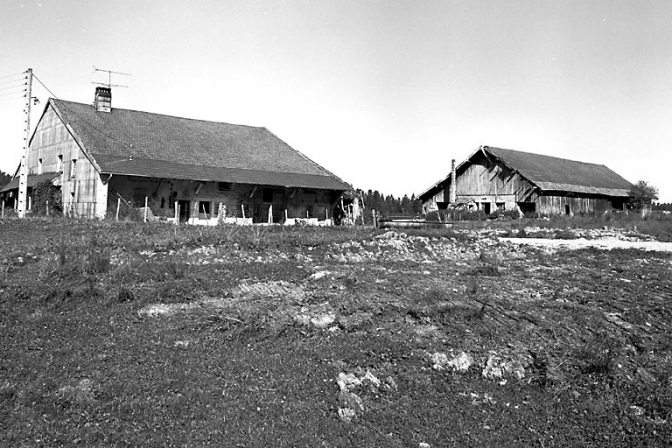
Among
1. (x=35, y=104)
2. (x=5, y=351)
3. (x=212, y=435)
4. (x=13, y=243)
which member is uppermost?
(x=35, y=104)

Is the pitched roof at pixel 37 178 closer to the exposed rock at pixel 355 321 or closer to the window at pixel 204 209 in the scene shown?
the window at pixel 204 209

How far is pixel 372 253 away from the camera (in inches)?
655

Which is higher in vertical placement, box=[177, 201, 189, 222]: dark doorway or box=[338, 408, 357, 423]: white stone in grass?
box=[177, 201, 189, 222]: dark doorway

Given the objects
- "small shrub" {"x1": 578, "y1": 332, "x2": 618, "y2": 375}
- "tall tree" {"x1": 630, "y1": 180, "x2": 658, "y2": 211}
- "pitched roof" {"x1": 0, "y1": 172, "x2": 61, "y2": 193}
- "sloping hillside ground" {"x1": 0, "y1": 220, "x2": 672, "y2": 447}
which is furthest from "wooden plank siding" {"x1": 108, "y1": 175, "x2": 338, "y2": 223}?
"tall tree" {"x1": 630, "y1": 180, "x2": 658, "y2": 211}

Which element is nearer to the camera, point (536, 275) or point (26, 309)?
point (26, 309)

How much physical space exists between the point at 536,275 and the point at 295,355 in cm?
867

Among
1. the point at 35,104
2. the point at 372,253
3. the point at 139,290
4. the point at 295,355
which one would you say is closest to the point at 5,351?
the point at 139,290

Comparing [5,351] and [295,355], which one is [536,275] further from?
[5,351]

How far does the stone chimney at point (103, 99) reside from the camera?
37156 millimetres

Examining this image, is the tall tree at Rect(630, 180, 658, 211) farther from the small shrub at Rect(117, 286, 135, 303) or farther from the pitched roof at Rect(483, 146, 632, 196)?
the small shrub at Rect(117, 286, 135, 303)

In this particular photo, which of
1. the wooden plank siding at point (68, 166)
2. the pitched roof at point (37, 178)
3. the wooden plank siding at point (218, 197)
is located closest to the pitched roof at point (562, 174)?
the wooden plank siding at point (218, 197)

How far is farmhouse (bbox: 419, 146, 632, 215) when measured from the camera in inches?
1598

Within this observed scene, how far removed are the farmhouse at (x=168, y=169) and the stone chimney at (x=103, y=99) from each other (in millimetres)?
67

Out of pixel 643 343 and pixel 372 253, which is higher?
pixel 372 253
